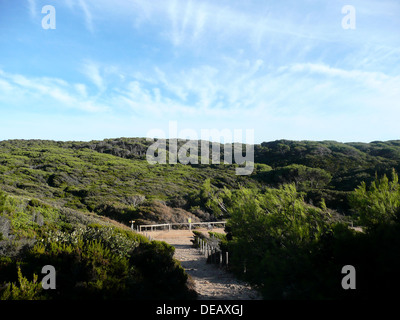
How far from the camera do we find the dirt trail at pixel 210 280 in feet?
26.1

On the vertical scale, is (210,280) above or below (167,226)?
above

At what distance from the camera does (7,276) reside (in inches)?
245

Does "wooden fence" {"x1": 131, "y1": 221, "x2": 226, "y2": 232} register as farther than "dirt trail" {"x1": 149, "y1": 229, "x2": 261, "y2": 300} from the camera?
Yes

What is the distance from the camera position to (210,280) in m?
→ 10.1

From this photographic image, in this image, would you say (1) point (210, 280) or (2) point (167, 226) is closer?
(1) point (210, 280)

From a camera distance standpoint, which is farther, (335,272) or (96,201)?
(96,201)

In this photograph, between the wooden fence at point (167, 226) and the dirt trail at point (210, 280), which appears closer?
the dirt trail at point (210, 280)

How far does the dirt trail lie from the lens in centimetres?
795

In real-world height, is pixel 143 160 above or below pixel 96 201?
above

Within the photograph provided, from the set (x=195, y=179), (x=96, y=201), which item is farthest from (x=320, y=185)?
(x=96, y=201)

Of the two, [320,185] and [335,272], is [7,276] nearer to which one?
[335,272]

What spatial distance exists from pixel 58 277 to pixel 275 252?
501 centimetres

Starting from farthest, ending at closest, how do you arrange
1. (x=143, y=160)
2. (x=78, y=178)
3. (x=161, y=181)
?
(x=143, y=160)
(x=161, y=181)
(x=78, y=178)
